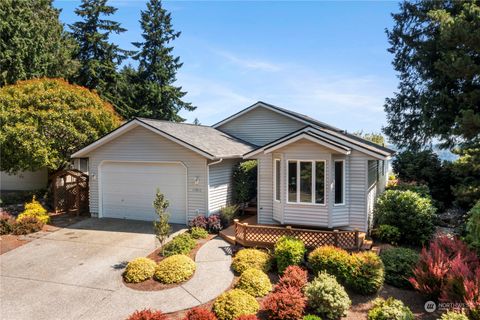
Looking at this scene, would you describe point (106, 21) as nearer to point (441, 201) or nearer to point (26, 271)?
point (26, 271)

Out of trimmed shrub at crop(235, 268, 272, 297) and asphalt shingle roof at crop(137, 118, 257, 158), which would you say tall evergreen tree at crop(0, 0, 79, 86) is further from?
trimmed shrub at crop(235, 268, 272, 297)

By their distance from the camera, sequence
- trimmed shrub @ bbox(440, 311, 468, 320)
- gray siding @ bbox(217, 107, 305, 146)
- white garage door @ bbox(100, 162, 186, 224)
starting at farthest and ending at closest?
gray siding @ bbox(217, 107, 305, 146)
white garage door @ bbox(100, 162, 186, 224)
trimmed shrub @ bbox(440, 311, 468, 320)

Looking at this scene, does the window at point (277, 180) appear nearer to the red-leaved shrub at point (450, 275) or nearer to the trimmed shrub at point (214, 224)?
Answer: the trimmed shrub at point (214, 224)

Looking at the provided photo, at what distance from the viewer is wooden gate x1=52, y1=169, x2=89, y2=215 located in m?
16.5

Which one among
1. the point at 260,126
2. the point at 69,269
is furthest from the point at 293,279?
the point at 260,126

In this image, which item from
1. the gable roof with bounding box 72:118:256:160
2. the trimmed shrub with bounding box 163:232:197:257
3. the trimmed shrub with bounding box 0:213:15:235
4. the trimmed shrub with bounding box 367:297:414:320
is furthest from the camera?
the gable roof with bounding box 72:118:256:160

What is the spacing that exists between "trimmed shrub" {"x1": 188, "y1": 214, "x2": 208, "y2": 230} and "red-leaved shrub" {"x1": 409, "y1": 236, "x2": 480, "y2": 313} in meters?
7.88

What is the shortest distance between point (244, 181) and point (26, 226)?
32.9 feet

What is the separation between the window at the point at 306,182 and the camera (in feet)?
40.6

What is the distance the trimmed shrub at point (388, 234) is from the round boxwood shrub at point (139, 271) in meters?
8.45

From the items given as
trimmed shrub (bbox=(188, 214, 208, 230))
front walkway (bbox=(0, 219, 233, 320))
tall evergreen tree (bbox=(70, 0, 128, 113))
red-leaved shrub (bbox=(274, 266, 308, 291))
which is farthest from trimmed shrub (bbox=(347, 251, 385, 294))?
tall evergreen tree (bbox=(70, 0, 128, 113))

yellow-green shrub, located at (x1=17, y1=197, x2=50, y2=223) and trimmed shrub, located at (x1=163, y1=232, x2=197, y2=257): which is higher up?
yellow-green shrub, located at (x1=17, y1=197, x2=50, y2=223)

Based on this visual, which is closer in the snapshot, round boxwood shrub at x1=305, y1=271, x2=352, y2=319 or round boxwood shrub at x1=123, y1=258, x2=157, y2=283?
round boxwood shrub at x1=305, y1=271, x2=352, y2=319

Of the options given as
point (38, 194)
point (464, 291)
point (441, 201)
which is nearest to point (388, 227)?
point (464, 291)
